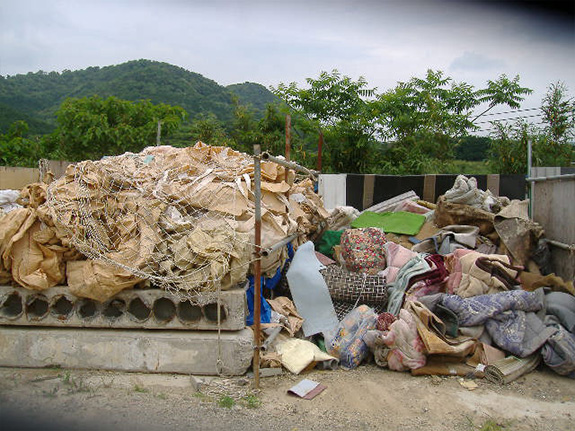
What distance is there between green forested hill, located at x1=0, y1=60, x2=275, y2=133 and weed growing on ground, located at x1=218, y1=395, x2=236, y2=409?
1751cm

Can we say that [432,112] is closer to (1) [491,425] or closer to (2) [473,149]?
(2) [473,149]

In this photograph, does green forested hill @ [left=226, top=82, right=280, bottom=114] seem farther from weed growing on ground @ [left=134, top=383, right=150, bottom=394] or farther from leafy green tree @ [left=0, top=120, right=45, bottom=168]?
weed growing on ground @ [left=134, top=383, right=150, bottom=394]

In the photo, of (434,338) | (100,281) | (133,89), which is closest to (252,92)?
(133,89)

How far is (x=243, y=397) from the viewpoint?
11.1 ft

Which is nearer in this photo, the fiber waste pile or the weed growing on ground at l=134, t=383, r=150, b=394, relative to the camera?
the weed growing on ground at l=134, t=383, r=150, b=394

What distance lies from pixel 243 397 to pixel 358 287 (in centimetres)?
170

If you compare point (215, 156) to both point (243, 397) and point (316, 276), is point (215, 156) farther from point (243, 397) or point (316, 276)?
point (243, 397)

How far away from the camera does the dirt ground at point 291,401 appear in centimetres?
304

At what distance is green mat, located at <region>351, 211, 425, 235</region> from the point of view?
6605 mm

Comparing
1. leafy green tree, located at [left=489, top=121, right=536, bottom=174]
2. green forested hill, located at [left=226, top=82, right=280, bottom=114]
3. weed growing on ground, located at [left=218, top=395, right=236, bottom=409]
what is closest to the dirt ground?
weed growing on ground, located at [left=218, top=395, right=236, bottom=409]

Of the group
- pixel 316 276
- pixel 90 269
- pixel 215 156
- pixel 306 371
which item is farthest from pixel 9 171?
pixel 306 371

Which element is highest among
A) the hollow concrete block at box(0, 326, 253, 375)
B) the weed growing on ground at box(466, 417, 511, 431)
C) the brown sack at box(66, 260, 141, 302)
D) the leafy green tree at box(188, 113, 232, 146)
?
the leafy green tree at box(188, 113, 232, 146)

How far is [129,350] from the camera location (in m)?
3.78

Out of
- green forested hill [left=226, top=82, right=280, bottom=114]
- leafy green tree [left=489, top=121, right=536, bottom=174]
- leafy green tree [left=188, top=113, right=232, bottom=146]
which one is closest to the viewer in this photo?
leafy green tree [left=489, top=121, right=536, bottom=174]
